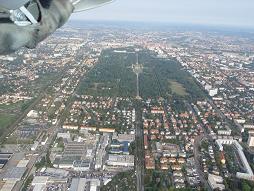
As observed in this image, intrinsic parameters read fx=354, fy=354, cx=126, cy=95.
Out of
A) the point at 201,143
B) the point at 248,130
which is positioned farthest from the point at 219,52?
the point at 201,143

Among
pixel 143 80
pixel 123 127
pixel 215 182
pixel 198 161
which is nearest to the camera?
pixel 215 182

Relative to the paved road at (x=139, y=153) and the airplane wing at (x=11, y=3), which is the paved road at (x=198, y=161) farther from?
the airplane wing at (x=11, y=3)

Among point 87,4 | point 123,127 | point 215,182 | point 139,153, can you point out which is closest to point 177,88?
point 123,127

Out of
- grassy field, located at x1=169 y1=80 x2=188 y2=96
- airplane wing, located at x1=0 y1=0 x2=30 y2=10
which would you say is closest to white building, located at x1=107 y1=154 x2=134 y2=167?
airplane wing, located at x1=0 y1=0 x2=30 y2=10

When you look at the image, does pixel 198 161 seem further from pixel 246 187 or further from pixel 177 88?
pixel 177 88

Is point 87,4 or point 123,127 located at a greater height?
point 87,4

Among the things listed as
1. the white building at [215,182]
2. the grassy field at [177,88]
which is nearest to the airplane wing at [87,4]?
the white building at [215,182]
